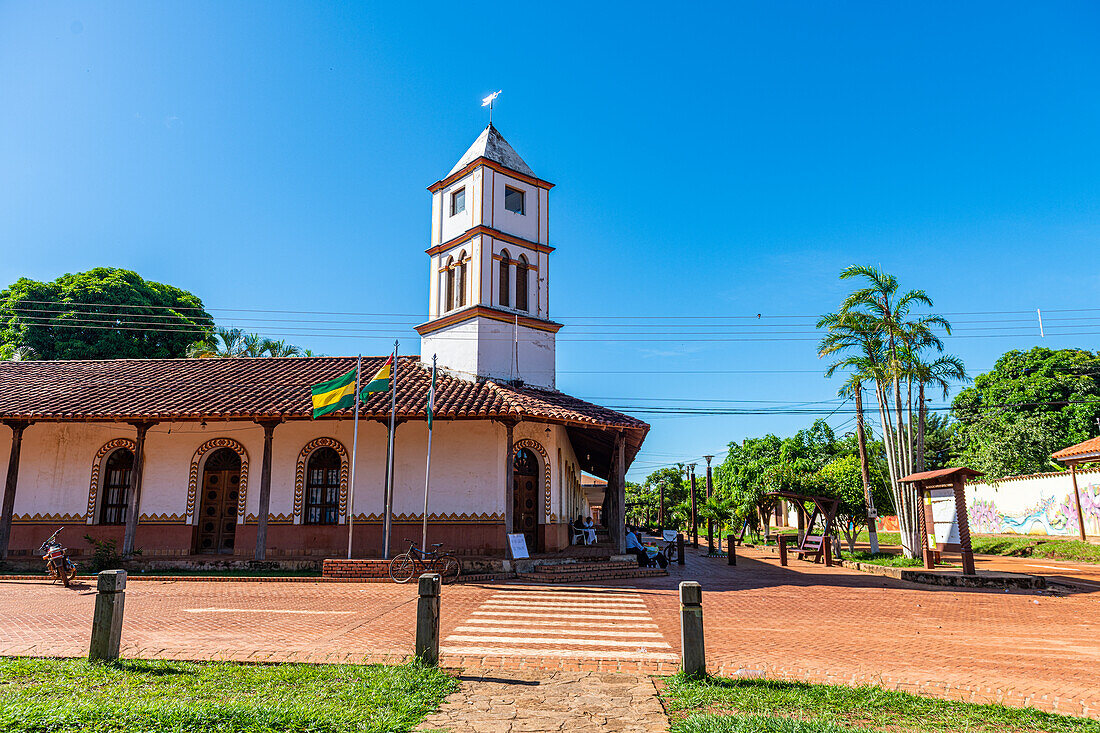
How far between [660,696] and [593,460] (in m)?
23.3

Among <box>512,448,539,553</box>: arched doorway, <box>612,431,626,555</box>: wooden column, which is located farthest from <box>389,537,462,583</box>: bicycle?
<box>612,431,626,555</box>: wooden column

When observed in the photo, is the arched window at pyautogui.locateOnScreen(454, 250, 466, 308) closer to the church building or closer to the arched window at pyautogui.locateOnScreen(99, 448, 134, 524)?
the church building

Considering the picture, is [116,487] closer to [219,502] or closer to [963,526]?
[219,502]

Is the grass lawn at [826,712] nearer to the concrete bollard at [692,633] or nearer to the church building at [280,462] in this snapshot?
the concrete bollard at [692,633]

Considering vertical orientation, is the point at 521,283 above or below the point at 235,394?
above

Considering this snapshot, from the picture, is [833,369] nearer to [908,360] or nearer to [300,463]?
[908,360]

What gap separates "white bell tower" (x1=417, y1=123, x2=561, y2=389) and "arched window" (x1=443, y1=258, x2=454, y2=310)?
32 mm

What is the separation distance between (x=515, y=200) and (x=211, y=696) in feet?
61.5

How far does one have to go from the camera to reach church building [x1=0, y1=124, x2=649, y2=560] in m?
16.9

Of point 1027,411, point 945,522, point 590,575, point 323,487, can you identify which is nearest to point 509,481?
point 590,575

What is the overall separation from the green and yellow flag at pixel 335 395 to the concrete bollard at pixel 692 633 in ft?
36.9

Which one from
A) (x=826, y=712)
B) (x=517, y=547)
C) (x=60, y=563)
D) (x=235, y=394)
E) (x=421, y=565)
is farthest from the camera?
(x=235, y=394)

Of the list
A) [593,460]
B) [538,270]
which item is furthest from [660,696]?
[593,460]

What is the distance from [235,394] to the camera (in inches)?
711
